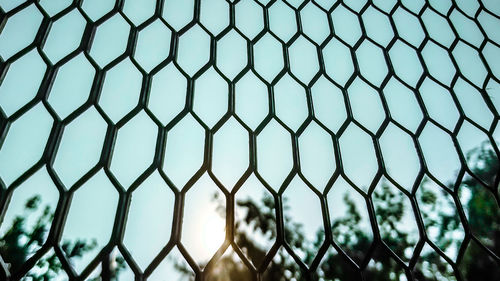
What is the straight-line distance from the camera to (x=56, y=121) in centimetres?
73

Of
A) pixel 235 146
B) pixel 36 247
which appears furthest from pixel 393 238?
pixel 36 247

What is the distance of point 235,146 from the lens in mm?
805

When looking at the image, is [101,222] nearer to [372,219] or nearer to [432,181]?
[372,219]

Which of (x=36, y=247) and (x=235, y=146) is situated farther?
(x=235, y=146)

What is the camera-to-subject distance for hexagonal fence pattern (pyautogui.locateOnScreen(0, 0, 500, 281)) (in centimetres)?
66

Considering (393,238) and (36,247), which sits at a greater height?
(393,238)

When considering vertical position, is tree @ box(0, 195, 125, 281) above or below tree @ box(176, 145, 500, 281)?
below

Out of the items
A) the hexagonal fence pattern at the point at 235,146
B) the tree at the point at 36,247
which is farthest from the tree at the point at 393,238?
the tree at the point at 36,247

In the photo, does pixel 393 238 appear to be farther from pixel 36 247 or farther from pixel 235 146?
pixel 36 247

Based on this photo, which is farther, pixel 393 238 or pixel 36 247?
pixel 393 238

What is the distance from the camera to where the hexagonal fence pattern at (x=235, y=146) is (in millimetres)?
663

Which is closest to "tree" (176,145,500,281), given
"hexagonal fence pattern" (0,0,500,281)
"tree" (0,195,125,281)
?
"hexagonal fence pattern" (0,0,500,281)

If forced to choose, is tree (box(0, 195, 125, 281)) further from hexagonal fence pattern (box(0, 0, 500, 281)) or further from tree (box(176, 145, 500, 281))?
tree (box(176, 145, 500, 281))

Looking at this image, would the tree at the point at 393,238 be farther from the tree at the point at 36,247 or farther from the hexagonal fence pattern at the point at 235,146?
the tree at the point at 36,247
